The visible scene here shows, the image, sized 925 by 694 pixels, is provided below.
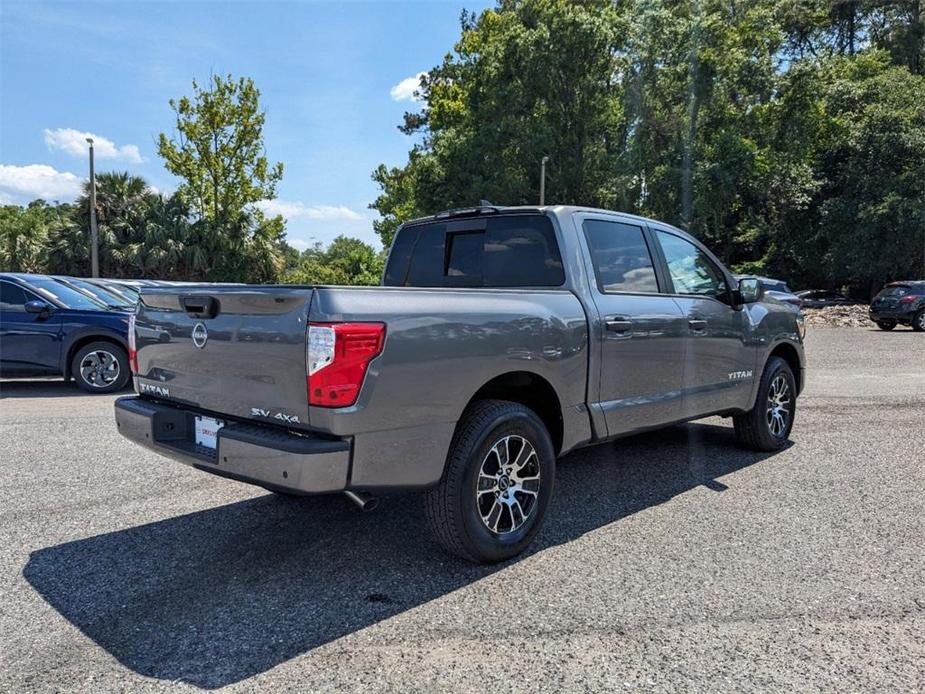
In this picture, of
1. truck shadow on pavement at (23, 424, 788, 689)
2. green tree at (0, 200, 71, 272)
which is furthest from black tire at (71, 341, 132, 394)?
green tree at (0, 200, 71, 272)

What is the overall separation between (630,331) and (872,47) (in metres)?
45.1

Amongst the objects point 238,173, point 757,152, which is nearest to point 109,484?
point 238,173

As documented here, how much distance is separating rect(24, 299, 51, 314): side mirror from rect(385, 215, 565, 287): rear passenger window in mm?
6005

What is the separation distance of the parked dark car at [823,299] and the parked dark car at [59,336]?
81.2 ft

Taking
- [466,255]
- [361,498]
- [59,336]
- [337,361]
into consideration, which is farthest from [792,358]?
[59,336]

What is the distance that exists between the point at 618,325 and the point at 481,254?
1.03 meters

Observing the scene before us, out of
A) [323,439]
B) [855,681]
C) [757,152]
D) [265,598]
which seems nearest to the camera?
[855,681]

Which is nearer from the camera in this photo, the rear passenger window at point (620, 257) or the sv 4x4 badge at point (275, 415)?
the sv 4x4 badge at point (275, 415)

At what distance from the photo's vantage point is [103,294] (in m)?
10.1

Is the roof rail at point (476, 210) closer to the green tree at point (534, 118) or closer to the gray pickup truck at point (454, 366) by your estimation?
the gray pickup truck at point (454, 366)

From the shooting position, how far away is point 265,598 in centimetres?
324

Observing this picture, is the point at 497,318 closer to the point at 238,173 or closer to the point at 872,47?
the point at 238,173

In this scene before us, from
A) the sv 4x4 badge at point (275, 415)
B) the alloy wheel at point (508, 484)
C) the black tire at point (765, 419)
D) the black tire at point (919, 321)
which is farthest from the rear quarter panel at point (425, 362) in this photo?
the black tire at point (919, 321)

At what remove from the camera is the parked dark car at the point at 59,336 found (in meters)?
8.80
